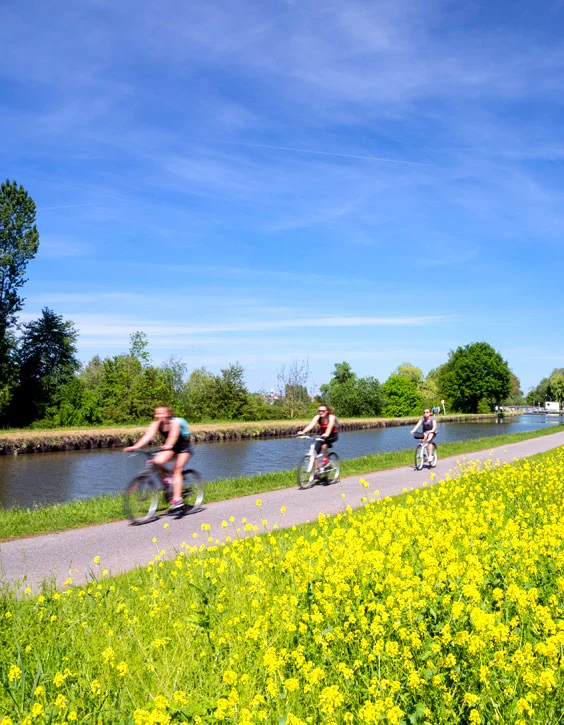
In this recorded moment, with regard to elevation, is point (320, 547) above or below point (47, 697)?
above

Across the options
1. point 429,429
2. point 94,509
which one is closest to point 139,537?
point 94,509

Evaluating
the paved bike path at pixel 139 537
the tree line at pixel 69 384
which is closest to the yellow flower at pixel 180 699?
the paved bike path at pixel 139 537

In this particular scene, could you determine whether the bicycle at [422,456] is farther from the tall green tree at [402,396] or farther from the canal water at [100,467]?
the tall green tree at [402,396]

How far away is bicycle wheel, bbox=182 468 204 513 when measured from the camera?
34.0 feet

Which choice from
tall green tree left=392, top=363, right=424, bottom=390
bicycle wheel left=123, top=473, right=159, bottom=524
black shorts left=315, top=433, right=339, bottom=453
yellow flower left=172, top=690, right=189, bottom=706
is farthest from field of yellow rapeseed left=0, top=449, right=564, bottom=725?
tall green tree left=392, top=363, right=424, bottom=390

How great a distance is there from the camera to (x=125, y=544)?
8.19 metres

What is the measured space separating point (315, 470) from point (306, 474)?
0.30m

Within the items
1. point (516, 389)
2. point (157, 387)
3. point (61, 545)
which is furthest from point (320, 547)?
point (516, 389)

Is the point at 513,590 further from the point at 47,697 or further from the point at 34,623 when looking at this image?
the point at 34,623

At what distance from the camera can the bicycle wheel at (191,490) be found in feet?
34.0

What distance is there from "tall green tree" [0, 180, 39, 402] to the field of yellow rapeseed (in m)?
40.6

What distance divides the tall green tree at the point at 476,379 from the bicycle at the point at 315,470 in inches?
3338

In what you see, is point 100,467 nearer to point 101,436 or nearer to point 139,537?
point 101,436

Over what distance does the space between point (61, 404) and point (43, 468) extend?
910 inches
